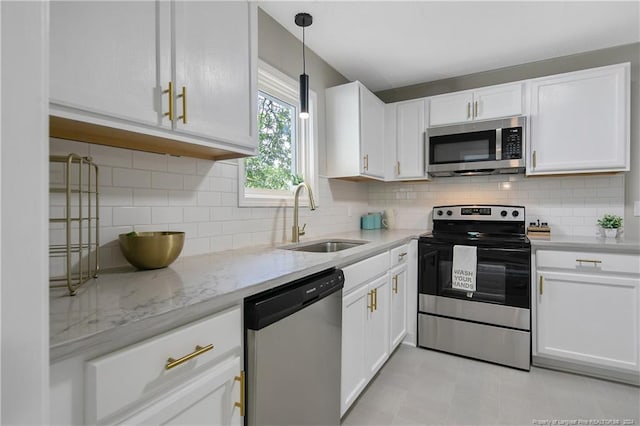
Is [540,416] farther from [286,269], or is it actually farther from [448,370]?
[286,269]

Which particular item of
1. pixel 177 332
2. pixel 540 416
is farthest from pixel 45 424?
pixel 540 416

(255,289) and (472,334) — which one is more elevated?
(255,289)

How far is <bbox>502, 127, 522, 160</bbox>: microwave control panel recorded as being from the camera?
2574 millimetres

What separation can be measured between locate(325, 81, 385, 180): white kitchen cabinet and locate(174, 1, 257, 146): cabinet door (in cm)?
133

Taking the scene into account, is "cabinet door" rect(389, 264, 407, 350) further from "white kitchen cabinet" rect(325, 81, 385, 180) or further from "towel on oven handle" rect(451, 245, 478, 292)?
"white kitchen cabinet" rect(325, 81, 385, 180)

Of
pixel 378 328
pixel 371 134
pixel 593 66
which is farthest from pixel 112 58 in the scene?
pixel 593 66

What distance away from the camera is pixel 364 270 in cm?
184

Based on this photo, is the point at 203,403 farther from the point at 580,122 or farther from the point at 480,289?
the point at 580,122

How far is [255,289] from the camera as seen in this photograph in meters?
1.03

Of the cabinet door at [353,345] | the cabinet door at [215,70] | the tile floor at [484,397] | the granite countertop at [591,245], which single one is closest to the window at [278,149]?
the cabinet door at [215,70]

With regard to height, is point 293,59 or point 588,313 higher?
point 293,59

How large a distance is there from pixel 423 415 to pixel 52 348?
1845 millimetres

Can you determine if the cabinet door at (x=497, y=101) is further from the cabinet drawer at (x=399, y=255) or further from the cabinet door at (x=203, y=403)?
the cabinet door at (x=203, y=403)

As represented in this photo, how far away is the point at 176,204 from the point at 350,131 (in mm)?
1630
